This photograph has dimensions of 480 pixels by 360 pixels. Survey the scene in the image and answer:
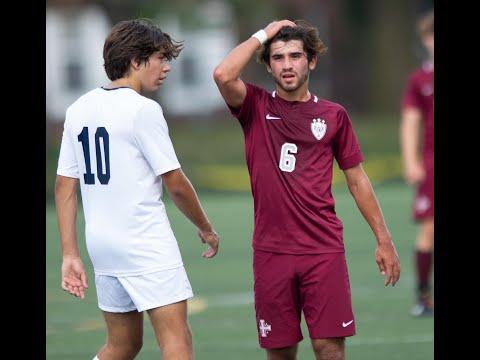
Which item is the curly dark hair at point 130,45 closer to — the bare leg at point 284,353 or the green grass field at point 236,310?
the bare leg at point 284,353

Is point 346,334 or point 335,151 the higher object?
point 335,151

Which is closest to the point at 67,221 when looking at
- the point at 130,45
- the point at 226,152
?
the point at 130,45

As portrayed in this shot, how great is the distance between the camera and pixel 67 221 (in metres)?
6.67

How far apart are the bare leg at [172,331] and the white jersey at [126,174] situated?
21 cm

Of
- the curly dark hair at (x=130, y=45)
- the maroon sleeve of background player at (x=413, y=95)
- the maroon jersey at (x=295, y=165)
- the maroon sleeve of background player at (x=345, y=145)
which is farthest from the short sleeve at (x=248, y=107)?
the maroon sleeve of background player at (x=413, y=95)

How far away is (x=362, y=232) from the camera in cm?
1705

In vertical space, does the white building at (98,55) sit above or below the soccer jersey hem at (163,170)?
above

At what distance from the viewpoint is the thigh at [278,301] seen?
6945 millimetres

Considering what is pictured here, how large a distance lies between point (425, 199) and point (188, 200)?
15.6 feet

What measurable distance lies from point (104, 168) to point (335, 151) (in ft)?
4.27

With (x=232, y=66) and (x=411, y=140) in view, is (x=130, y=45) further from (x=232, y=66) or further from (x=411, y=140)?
(x=411, y=140)

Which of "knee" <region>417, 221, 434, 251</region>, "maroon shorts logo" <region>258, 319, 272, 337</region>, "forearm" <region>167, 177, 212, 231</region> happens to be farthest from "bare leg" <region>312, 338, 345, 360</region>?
"knee" <region>417, 221, 434, 251</region>

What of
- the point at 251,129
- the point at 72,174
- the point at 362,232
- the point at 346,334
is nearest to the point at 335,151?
the point at 251,129
